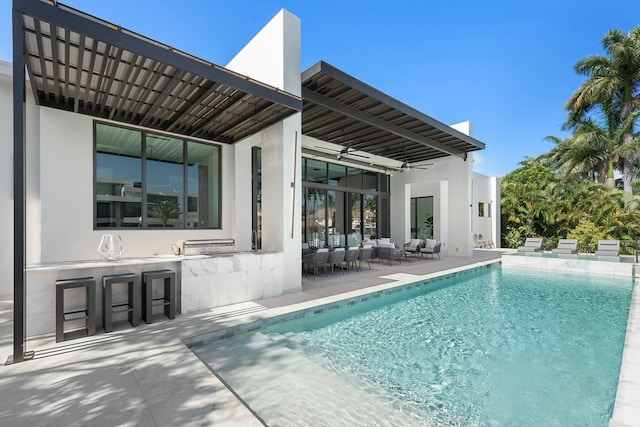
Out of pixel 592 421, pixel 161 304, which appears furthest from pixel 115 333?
pixel 592 421

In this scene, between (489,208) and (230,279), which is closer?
(230,279)

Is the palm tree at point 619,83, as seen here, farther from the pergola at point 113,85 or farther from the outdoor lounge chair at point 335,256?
the pergola at point 113,85

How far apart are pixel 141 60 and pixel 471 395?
20.2 ft

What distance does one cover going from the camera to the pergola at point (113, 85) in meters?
3.44

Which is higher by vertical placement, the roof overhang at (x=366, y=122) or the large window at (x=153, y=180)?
the roof overhang at (x=366, y=122)

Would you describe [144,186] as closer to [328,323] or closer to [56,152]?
[56,152]

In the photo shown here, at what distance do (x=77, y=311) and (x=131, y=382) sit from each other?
214 centimetres

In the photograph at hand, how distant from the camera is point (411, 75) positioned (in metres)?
16.8

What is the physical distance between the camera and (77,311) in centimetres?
439

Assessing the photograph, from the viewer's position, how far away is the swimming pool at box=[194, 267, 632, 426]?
2855 millimetres

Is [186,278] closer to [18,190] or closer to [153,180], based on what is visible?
[18,190]

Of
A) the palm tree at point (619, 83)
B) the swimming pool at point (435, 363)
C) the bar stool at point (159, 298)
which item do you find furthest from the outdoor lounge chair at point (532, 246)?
the bar stool at point (159, 298)

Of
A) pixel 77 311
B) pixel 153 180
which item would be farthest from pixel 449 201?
pixel 77 311

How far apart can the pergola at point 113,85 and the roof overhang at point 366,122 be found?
1.69 metres
